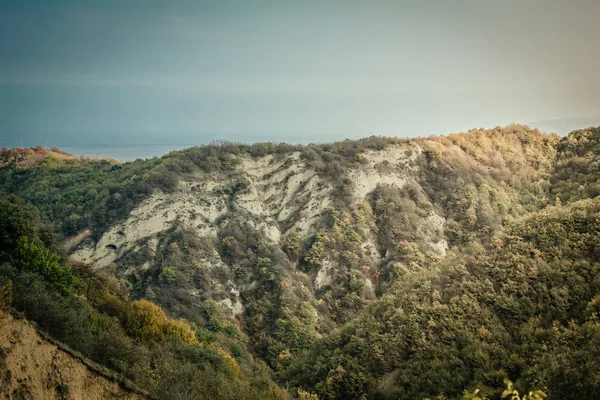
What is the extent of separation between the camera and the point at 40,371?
614 inches

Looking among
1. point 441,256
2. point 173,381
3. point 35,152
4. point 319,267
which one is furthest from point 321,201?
point 35,152

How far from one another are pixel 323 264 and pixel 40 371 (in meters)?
35.9

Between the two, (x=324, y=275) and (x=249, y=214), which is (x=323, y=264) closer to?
(x=324, y=275)

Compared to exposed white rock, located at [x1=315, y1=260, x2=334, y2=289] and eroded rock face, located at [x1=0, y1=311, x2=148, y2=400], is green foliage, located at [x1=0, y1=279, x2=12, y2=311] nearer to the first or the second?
eroded rock face, located at [x1=0, y1=311, x2=148, y2=400]

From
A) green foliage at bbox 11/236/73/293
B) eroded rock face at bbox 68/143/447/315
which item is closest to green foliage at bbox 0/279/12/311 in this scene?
green foliage at bbox 11/236/73/293

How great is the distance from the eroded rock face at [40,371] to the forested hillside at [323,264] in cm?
155

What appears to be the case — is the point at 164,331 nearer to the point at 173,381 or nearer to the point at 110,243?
the point at 173,381

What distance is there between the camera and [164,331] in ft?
98.5

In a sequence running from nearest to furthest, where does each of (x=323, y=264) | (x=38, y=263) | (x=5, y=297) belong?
1. (x=5, y=297)
2. (x=38, y=263)
3. (x=323, y=264)

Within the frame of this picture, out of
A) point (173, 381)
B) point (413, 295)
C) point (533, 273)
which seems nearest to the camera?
point (173, 381)

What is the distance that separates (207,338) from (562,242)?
27024 millimetres

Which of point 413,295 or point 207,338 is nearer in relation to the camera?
point 413,295

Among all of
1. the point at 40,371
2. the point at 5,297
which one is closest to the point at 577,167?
the point at 40,371

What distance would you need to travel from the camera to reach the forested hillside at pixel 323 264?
78.8ft
